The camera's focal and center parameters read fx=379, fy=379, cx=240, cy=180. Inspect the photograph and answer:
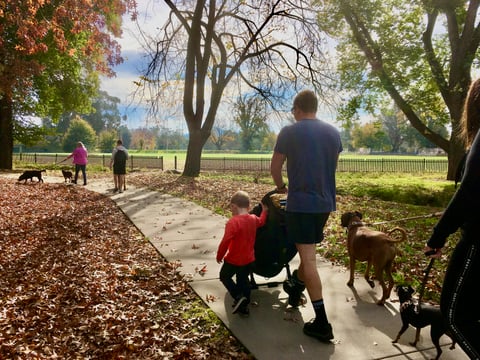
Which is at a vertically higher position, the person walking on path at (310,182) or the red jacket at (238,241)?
the person walking on path at (310,182)

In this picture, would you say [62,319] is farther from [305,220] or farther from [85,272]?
[305,220]

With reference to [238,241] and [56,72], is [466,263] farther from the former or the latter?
[56,72]

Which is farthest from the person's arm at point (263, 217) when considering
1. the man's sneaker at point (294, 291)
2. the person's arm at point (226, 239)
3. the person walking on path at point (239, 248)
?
the man's sneaker at point (294, 291)

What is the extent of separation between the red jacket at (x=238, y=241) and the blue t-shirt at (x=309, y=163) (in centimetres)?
65

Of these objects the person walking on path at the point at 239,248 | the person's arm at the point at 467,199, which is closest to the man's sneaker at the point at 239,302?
the person walking on path at the point at 239,248

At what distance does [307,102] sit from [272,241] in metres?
1.67

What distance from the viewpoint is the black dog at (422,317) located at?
285 cm

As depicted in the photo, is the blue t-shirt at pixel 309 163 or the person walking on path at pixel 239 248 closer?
the blue t-shirt at pixel 309 163

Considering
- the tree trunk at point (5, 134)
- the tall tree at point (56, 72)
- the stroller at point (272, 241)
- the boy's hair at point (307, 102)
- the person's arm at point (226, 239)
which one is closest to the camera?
the boy's hair at point (307, 102)

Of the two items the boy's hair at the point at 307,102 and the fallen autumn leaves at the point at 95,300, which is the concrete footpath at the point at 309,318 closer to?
the fallen autumn leaves at the point at 95,300

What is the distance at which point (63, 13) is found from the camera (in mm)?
11570

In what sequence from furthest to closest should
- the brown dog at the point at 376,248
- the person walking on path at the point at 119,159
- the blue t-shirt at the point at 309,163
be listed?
the person walking on path at the point at 119,159, the brown dog at the point at 376,248, the blue t-shirt at the point at 309,163

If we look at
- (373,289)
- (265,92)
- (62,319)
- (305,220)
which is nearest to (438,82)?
(265,92)

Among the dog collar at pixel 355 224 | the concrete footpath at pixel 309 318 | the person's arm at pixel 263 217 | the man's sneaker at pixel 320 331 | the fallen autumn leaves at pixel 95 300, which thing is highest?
the person's arm at pixel 263 217
